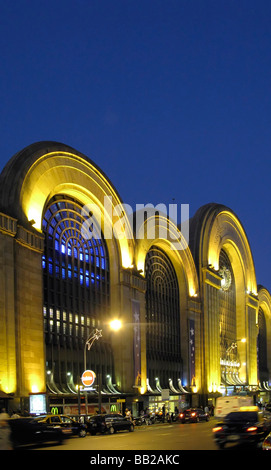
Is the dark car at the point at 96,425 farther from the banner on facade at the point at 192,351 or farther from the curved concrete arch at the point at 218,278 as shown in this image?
the curved concrete arch at the point at 218,278

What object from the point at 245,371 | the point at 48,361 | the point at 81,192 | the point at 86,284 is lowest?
the point at 245,371

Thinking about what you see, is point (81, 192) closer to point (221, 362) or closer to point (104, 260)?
point (104, 260)

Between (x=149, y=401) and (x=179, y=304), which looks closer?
(x=149, y=401)

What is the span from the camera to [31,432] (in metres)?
31.1

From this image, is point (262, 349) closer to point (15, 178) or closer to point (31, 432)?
point (15, 178)

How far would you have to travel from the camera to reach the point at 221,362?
8875 centimetres

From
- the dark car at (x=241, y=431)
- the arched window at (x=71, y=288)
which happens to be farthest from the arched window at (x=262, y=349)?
the dark car at (x=241, y=431)

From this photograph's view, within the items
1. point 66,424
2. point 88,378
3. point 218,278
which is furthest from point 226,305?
point 66,424

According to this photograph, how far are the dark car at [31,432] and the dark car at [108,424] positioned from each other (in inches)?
364

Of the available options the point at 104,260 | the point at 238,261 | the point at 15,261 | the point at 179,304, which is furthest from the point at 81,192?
the point at 238,261

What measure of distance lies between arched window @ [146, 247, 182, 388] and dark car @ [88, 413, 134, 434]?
72.6ft

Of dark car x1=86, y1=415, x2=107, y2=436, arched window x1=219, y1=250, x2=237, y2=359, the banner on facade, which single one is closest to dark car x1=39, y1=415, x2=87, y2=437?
dark car x1=86, y1=415, x2=107, y2=436
